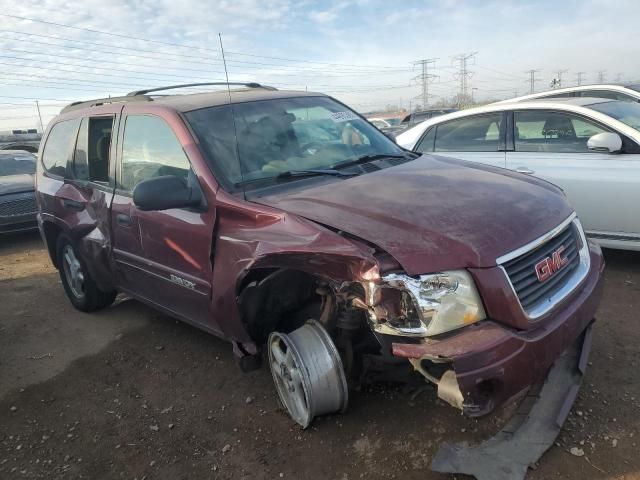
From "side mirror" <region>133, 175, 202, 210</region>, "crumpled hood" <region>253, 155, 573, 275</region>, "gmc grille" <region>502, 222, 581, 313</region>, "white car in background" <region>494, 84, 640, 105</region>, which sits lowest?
"gmc grille" <region>502, 222, 581, 313</region>

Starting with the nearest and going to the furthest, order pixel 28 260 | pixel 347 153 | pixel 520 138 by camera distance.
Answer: pixel 347 153, pixel 520 138, pixel 28 260

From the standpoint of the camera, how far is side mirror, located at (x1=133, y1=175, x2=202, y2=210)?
9.17 feet

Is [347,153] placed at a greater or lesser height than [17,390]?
greater

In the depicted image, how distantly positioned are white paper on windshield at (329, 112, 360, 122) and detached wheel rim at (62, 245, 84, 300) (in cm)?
262

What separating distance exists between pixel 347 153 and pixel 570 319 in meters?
1.72

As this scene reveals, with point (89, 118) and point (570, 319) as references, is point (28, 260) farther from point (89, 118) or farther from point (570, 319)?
point (570, 319)

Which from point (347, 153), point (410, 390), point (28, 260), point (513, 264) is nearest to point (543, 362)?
point (513, 264)

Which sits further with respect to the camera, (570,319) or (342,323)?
(342,323)

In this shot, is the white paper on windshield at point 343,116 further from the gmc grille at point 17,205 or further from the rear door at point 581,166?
the gmc grille at point 17,205

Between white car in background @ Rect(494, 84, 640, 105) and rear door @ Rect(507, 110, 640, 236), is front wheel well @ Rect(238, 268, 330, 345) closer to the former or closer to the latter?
rear door @ Rect(507, 110, 640, 236)

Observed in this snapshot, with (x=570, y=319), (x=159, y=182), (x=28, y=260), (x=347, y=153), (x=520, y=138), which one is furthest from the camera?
(x=28, y=260)

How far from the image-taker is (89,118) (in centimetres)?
423

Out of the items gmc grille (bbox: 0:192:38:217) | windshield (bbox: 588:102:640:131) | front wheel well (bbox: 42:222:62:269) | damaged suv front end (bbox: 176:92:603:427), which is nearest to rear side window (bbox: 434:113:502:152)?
windshield (bbox: 588:102:640:131)

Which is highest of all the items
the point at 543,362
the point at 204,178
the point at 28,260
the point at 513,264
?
the point at 204,178
